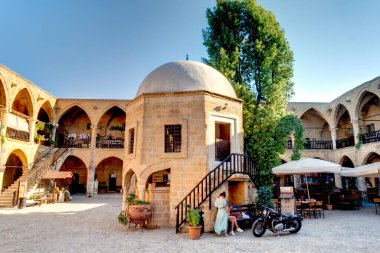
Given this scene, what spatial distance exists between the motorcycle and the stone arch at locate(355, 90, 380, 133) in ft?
55.5

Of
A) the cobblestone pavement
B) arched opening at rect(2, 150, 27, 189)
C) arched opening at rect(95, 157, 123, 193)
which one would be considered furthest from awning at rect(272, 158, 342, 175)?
arched opening at rect(2, 150, 27, 189)

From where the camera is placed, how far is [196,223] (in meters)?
7.45

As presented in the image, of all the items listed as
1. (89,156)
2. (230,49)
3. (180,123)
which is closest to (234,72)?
(230,49)

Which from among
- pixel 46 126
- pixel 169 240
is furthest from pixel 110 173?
pixel 169 240

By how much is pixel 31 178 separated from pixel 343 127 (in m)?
28.0

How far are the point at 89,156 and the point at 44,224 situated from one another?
14.9m

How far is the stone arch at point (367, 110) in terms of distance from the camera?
2091 cm

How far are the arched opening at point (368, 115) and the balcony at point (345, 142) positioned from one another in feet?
4.64

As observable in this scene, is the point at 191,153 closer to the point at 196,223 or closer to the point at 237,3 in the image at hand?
the point at 196,223

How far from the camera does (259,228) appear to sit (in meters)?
7.59

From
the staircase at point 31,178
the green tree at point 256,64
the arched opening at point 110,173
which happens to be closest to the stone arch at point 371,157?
the green tree at point 256,64

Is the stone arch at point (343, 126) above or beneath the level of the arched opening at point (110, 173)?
above

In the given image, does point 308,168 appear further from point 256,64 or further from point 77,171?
point 77,171

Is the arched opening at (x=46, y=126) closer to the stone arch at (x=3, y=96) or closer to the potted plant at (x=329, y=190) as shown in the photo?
the stone arch at (x=3, y=96)
